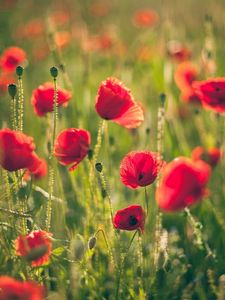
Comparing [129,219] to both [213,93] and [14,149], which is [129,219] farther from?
[213,93]

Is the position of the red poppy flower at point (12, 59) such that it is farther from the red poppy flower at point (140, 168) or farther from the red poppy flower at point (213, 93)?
the red poppy flower at point (140, 168)

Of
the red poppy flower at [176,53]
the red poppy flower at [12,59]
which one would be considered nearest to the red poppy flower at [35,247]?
the red poppy flower at [12,59]

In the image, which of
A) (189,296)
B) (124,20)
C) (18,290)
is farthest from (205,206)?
(124,20)

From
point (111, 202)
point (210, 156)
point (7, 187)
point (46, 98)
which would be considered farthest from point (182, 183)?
point (111, 202)

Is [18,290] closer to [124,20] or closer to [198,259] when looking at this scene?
[198,259]

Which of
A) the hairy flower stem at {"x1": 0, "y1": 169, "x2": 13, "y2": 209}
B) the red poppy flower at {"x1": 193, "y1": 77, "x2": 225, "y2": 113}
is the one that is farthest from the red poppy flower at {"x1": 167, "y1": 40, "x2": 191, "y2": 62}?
the hairy flower stem at {"x1": 0, "y1": 169, "x2": 13, "y2": 209}

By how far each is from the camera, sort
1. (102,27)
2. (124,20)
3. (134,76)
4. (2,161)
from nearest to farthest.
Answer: (2,161) → (134,76) → (102,27) → (124,20)

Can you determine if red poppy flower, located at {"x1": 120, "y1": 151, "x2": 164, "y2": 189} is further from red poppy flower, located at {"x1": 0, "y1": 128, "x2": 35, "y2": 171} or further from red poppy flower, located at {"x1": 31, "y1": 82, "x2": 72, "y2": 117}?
red poppy flower, located at {"x1": 31, "y1": 82, "x2": 72, "y2": 117}
